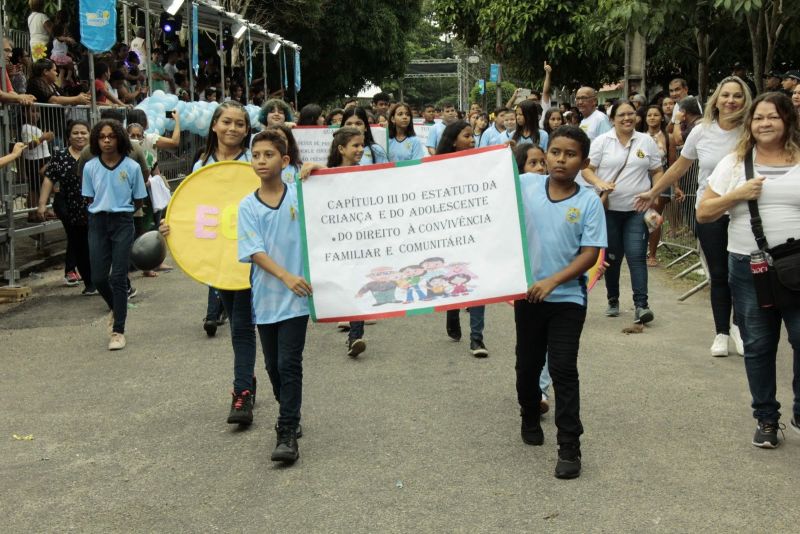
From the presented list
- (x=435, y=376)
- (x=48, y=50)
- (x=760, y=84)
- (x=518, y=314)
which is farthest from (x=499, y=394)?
(x=48, y=50)

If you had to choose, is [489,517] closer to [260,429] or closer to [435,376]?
[260,429]

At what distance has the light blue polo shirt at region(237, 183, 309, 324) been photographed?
5.14m

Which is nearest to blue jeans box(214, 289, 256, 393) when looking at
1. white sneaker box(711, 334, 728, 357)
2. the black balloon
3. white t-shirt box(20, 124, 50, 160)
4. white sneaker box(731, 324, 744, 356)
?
the black balloon

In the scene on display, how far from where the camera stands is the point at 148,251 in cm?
655

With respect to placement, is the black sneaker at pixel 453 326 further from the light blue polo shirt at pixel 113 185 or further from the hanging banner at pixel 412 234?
the hanging banner at pixel 412 234

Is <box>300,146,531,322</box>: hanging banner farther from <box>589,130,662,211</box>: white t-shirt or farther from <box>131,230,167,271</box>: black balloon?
<box>589,130,662,211</box>: white t-shirt

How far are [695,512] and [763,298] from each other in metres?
1.35

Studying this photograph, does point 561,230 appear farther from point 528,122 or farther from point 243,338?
point 528,122

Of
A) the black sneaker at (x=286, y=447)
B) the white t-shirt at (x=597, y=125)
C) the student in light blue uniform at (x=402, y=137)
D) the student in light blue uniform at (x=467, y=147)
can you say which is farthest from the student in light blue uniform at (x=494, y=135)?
the black sneaker at (x=286, y=447)

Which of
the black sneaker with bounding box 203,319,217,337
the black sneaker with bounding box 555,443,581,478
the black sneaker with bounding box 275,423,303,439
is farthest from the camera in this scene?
the black sneaker with bounding box 203,319,217,337

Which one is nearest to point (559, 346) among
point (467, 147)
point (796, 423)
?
point (796, 423)

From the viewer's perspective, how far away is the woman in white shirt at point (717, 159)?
694 centimetres

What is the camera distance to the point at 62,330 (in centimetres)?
891

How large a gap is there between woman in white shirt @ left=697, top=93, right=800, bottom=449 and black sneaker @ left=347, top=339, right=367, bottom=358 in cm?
294
